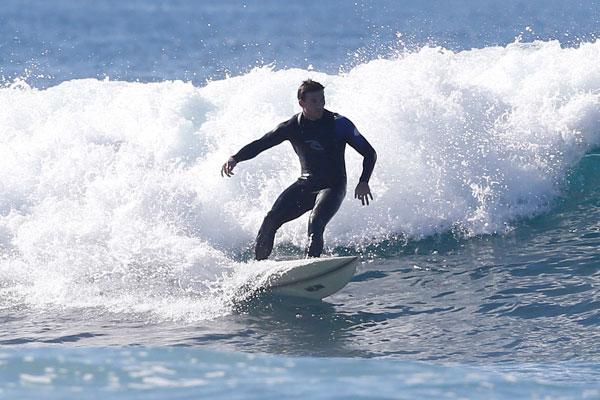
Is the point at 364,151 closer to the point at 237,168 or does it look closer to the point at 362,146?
the point at 362,146

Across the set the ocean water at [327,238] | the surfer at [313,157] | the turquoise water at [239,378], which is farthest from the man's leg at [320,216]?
the turquoise water at [239,378]

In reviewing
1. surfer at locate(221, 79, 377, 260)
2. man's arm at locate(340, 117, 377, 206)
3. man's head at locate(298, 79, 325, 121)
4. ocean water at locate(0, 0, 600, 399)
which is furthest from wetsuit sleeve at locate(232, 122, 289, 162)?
ocean water at locate(0, 0, 600, 399)

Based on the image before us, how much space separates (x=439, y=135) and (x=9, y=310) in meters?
5.59

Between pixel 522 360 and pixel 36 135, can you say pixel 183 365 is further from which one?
pixel 36 135

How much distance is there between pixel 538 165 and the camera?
41.6 feet

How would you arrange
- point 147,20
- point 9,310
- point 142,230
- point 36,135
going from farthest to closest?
point 147,20 < point 36,135 < point 142,230 < point 9,310

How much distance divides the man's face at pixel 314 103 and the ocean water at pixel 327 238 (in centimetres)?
146

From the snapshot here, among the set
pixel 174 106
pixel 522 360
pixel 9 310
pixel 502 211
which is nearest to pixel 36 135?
pixel 174 106

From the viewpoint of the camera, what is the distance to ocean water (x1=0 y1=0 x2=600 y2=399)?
6535 millimetres

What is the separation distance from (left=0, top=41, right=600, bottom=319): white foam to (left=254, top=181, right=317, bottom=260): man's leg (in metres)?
0.28

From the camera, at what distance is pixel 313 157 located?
382 inches

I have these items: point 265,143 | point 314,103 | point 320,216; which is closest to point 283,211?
point 320,216

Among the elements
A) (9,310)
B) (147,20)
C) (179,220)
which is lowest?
Result: (9,310)

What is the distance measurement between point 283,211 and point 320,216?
0.53m
